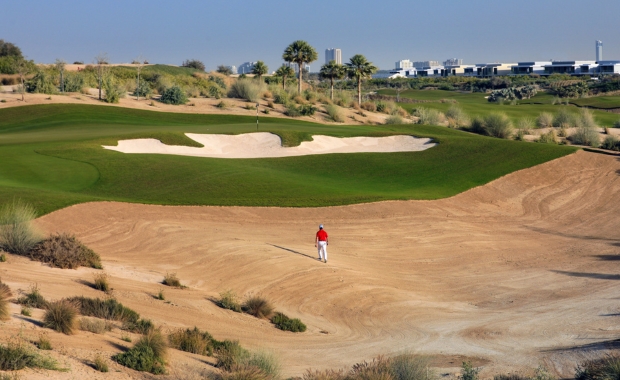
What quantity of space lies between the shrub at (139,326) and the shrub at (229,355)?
1332 mm

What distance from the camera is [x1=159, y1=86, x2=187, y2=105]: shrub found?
2403 inches

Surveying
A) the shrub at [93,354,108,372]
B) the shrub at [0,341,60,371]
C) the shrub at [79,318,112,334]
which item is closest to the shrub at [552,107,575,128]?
the shrub at [79,318,112,334]

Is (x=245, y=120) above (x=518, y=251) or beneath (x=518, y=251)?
above

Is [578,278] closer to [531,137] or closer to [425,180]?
[425,180]

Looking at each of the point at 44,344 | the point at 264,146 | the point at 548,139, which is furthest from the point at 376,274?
the point at 548,139

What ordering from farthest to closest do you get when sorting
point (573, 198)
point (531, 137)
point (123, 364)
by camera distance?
1. point (531, 137)
2. point (573, 198)
3. point (123, 364)

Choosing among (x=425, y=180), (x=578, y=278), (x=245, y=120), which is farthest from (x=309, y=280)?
(x=245, y=120)

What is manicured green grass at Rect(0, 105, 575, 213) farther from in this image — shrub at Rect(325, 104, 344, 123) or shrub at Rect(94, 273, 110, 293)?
shrub at Rect(325, 104, 344, 123)

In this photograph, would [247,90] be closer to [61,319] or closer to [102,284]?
[102,284]

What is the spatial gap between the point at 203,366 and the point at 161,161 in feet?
73.4

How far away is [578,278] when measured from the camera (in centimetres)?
2173

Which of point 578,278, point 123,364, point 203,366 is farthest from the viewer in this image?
point 578,278

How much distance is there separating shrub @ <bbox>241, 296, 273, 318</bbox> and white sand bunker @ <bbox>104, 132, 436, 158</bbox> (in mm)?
21150

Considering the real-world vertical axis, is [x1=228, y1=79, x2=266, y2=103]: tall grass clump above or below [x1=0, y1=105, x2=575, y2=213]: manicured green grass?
above
